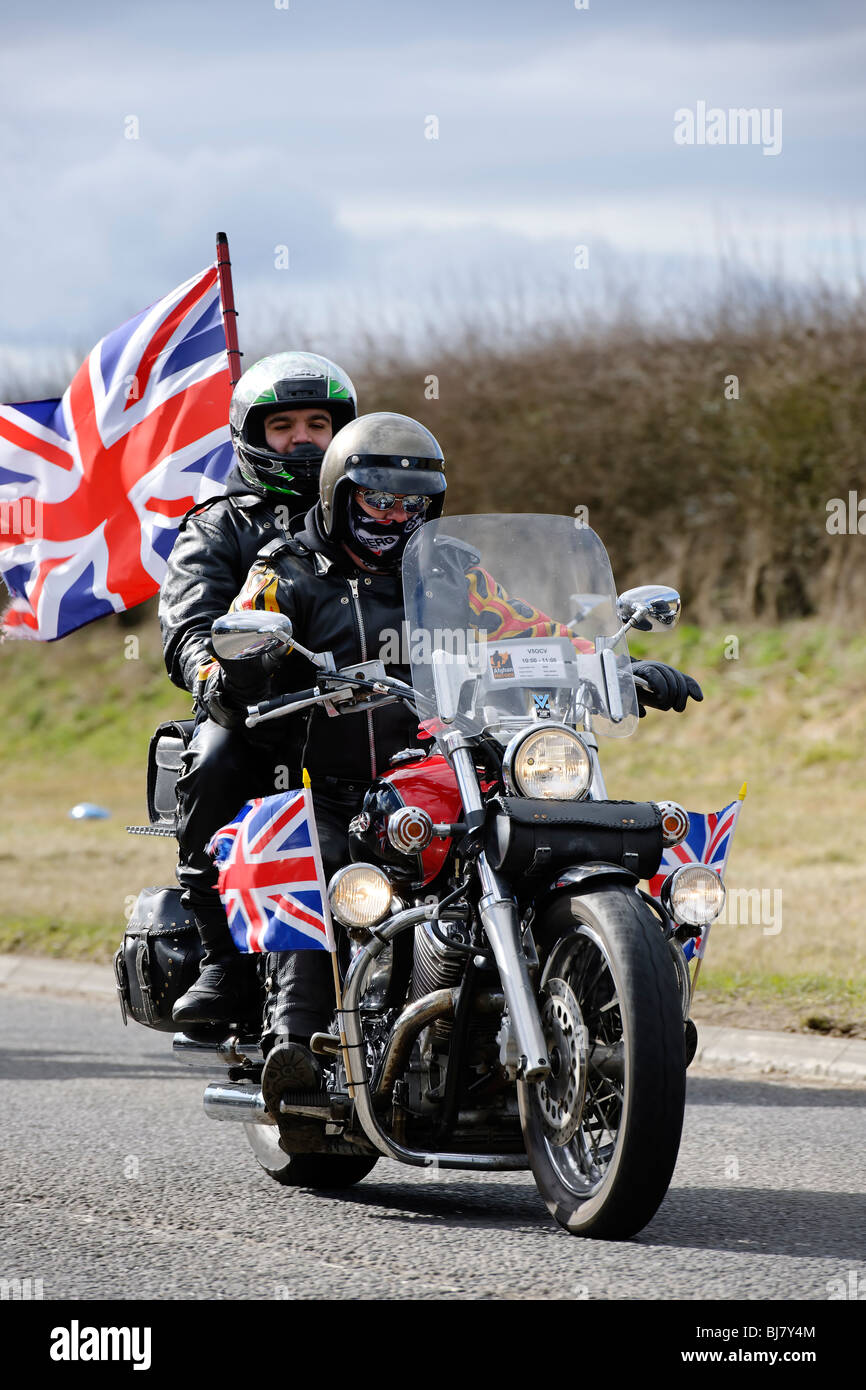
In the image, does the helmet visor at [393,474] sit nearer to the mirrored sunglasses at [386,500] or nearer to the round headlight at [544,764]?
the mirrored sunglasses at [386,500]

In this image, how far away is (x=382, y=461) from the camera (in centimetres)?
481

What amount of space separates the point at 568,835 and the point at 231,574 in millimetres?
1783

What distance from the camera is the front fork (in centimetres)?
400

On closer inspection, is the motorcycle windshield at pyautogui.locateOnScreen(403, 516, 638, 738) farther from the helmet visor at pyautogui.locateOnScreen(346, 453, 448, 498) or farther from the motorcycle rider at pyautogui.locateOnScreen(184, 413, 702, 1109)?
the helmet visor at pyautogui.locateOnScreen(346, 453, 448, 498)

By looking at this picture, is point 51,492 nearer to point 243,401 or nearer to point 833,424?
point 243,401

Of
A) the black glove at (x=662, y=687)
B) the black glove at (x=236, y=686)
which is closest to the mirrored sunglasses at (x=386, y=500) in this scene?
the black glove at (x=236, y=686)

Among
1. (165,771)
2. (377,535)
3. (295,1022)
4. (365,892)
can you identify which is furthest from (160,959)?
(377,535)

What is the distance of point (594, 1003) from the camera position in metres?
4.10

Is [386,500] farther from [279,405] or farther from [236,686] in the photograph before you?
[279,405]

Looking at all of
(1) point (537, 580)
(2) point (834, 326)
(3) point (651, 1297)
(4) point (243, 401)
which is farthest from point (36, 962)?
(2) point (834, 326)

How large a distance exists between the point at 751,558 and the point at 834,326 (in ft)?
8.14

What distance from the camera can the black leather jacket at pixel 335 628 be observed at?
4871 mm

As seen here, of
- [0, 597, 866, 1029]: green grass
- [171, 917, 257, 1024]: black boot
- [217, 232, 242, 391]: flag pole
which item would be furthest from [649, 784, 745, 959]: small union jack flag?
[217, 232, 242, 391]: flag pole

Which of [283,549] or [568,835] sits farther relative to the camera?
[283,549]
